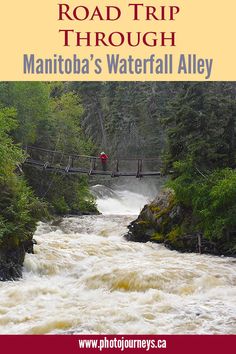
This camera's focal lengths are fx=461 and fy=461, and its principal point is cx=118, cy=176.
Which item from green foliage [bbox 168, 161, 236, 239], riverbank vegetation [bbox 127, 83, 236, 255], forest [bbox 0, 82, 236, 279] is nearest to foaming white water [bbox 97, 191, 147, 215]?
forest [bbox 0, 82, 236, 279]

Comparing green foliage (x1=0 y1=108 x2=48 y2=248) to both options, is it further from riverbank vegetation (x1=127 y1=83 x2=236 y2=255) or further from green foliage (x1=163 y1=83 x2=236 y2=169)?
green foliage (x1=163 y1=83 x2=236 y2=169)

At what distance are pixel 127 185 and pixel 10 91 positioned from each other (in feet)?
55.4

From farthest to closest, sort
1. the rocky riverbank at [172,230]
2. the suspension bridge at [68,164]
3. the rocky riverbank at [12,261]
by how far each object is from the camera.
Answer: the suspension bridge at [68,164]
the rocky riverbank at [172,230]
the rocky riverbank at [12,261]

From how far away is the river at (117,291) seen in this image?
23.7ft

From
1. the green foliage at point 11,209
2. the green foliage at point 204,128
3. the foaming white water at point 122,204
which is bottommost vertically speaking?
the foaming white water at point 122,204

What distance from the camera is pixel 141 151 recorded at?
40.5m

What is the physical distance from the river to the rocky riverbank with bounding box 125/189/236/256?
1.94ft

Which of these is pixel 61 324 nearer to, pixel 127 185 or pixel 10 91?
pixel 10 91

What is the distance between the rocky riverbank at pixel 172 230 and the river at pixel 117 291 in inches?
23.3

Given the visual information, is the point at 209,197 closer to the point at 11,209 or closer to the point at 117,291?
the point at 117,291

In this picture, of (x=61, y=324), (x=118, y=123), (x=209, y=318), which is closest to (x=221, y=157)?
(x=209, y=318)

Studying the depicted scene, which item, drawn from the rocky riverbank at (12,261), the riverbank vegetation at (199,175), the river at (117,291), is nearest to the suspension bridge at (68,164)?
the riverbank vegetation at (199,175)
